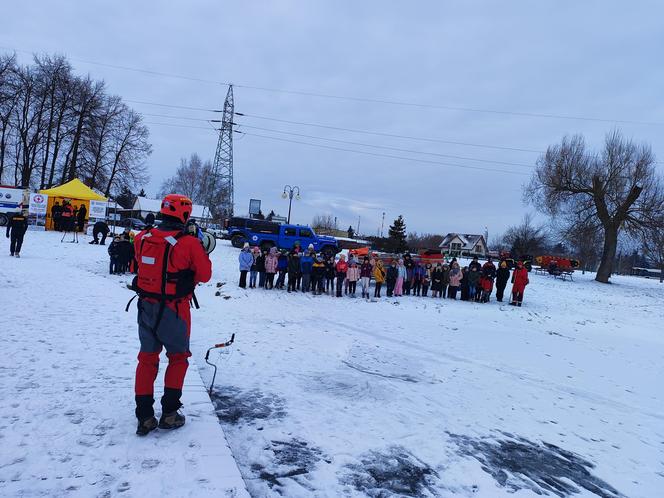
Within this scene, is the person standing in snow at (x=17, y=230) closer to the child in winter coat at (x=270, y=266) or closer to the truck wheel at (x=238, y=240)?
the child in winter coat at (x=270, y=266)

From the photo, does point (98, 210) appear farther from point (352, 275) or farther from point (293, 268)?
point (352, 275)

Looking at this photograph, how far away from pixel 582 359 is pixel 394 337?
4.19 m

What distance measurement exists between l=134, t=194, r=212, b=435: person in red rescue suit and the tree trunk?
31.9 meters

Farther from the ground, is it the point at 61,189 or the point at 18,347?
the point at 61,189

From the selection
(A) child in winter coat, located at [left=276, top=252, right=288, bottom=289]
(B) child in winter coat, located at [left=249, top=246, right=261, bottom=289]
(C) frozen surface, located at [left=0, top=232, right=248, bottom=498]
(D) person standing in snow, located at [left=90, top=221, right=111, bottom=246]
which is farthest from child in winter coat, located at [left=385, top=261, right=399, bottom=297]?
(D) person standing in snow, located at [left=90, top=221, right=111, bottom=246]

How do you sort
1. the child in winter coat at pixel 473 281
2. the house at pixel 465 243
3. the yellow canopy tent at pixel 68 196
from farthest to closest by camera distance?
the house at pixel 465 243
the yellow canopy tent at pixel 68 196
the child in winter coat at pixel 473 281

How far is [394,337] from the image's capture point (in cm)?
945

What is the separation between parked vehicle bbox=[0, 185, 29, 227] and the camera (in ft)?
85.6

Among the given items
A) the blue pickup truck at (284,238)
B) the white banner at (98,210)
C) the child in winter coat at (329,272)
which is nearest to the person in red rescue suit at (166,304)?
the child in winter coat at (329,272)

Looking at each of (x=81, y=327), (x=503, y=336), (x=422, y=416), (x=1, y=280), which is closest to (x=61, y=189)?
(x=1, y=280)

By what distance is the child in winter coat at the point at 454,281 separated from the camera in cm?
1717

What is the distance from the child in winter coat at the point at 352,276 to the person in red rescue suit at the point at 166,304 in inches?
492

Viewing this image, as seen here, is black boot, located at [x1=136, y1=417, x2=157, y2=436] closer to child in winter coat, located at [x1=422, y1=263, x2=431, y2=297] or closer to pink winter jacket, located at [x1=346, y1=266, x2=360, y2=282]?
pink winter jacket, located at [x1=346, y1=266, x2=360, y2=282]

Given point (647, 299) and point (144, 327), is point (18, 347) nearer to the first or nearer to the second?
point (144, 327)
